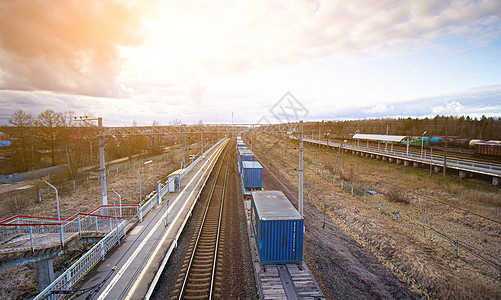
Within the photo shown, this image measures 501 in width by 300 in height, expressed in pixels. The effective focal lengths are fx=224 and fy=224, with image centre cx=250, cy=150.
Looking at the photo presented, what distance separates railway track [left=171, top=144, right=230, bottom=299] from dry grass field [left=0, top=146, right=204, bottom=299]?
272 inches

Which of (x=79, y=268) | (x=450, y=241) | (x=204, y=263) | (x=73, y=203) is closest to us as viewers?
(x=79, y=268)

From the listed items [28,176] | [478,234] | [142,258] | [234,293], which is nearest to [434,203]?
[478,234]

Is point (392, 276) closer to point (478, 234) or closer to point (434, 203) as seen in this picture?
point (478, 234)

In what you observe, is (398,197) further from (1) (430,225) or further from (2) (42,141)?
(2) (42,141)

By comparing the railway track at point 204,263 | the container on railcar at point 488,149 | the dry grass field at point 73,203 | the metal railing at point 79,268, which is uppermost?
the container on railcar at point 488,149

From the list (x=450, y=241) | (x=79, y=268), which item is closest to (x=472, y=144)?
(x=450, y=241)

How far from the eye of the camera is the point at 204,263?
37.0ft

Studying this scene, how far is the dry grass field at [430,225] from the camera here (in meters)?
10.4

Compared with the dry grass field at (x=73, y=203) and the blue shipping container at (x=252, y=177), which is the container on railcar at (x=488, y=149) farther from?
the dry grass field at (x=73, y=203)

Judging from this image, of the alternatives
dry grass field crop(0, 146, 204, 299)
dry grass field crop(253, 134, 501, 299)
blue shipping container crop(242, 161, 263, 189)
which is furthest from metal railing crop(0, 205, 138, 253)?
dry grass field crop(253, 134, 501, 299)

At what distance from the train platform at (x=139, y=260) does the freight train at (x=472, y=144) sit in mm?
41567

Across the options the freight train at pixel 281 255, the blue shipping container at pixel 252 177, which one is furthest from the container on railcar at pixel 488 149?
the freight train at pixel 281 255

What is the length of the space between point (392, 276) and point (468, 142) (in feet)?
182

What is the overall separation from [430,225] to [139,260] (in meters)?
19.3
